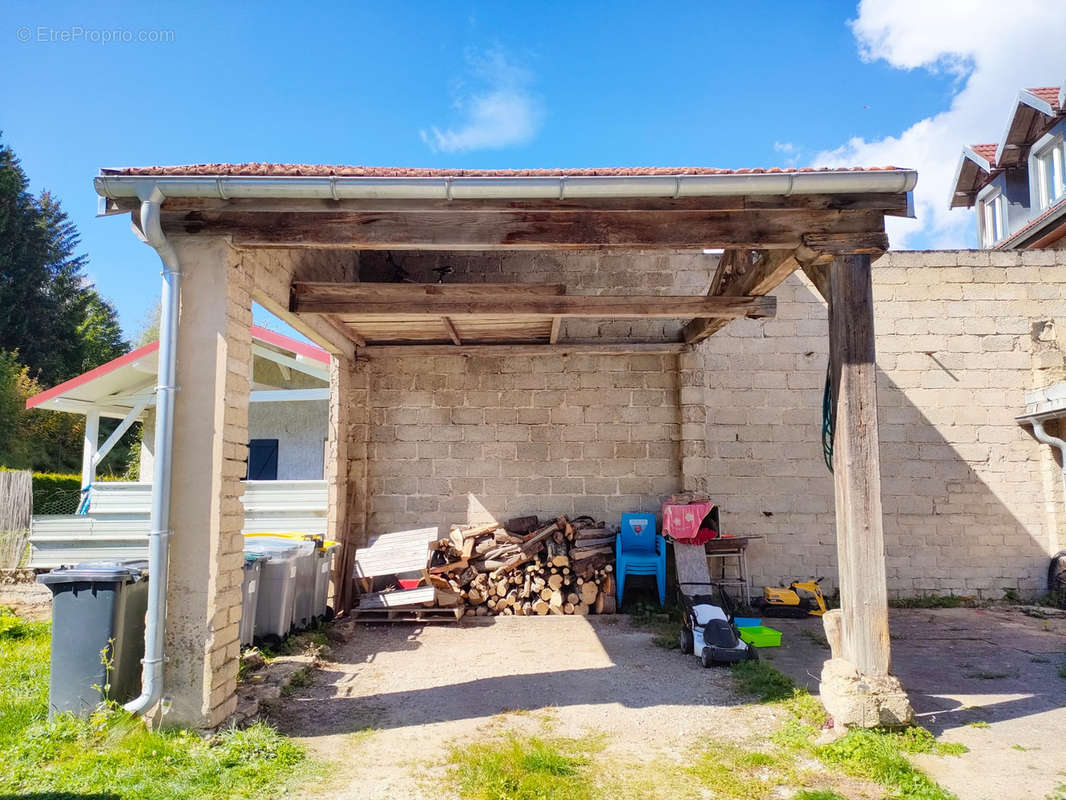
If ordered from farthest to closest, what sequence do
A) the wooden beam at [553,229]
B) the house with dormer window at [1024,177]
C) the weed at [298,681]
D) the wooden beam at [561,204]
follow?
the house with dormer window at [1024,177] → the weed at [298,681] → the wooden beam at [553,229] → the wooden beam at [561,204]

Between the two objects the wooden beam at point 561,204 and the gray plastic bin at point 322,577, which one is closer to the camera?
the wooden beam at point 561,204

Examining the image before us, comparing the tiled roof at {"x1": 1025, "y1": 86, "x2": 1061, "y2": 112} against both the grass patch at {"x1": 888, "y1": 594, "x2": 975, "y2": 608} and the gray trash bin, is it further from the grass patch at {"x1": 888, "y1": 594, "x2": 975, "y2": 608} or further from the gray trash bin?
the gray trash bin

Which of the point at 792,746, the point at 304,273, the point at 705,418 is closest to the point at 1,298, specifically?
the point at 304,273

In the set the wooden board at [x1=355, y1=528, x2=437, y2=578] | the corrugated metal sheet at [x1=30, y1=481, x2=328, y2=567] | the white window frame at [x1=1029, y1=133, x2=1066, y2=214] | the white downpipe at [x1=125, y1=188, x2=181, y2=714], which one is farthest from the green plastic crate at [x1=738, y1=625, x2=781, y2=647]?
the white window frame at [x1=1029, y1=133, x2=1066, y2=214]

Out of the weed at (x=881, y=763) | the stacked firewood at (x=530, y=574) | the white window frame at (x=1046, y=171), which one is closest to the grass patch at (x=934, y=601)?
the stacked firewood at (x=530, y=574)

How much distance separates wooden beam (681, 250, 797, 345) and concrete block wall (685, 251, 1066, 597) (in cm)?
125

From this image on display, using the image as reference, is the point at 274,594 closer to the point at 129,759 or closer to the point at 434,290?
the point at 129,759

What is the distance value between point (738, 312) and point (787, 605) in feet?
12.1

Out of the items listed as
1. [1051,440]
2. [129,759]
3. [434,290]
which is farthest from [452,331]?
[1051,440]

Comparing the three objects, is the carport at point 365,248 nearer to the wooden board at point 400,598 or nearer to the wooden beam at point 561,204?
the wooden beam at point 561,204

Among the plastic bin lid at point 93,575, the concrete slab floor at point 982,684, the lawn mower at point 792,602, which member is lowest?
the concrete slab floor at point 982,684

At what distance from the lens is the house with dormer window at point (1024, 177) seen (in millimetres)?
14094

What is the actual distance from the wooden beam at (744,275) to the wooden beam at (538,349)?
1.84ft

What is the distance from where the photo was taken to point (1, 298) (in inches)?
1123
